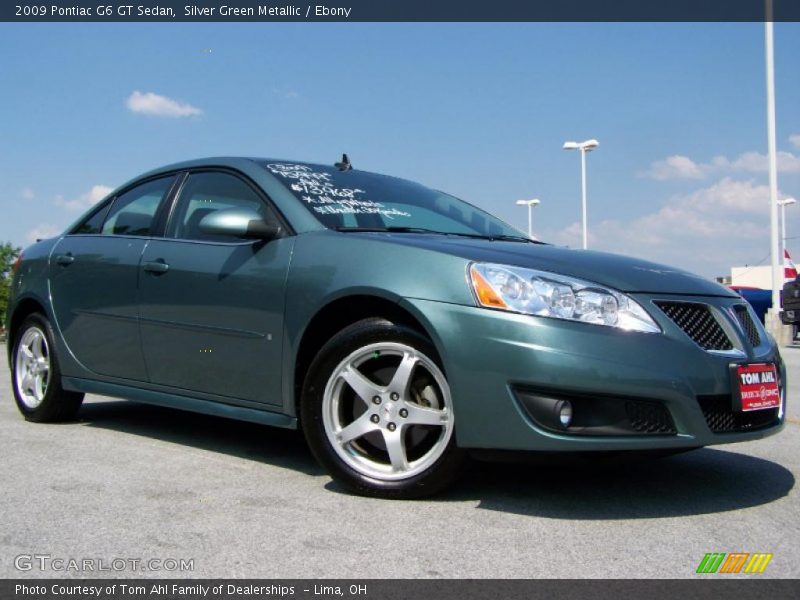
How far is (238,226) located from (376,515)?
144 centimetres

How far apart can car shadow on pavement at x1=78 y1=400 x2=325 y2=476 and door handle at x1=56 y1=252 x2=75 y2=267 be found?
0.99 meters

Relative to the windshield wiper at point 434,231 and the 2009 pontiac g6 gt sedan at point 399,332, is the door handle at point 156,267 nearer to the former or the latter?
the 2009 pontiac g6 gt sedan at point 399,332

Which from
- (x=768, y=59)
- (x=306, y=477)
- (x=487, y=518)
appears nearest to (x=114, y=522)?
(x=306, y=477)

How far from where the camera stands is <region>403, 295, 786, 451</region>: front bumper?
320cm

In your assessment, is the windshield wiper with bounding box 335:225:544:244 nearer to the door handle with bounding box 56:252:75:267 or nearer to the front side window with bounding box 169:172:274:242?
the front side window with bounding box 169:172:274:242

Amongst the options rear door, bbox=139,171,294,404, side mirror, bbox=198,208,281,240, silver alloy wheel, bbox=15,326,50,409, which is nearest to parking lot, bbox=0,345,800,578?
rear door, bbox=139,171,294,404

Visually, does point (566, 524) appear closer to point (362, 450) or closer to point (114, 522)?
point (362, 450)

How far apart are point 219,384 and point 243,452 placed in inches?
20.7

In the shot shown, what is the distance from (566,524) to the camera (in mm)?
3197

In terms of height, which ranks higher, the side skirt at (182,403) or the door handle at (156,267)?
the door handle at (156,267)

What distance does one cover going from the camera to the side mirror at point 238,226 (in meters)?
3.99
